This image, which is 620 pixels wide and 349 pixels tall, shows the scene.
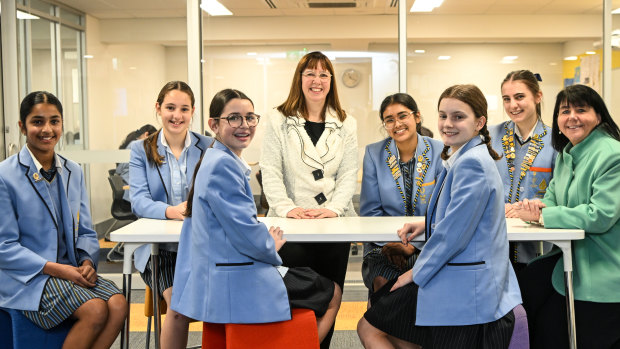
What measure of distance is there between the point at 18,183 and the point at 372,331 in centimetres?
174

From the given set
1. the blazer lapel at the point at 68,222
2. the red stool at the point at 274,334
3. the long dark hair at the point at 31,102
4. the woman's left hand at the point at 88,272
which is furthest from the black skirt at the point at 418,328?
the long dark hair at the point at 31,102

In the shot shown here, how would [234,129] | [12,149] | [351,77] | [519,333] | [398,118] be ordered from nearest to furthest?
[519,333] < [234,129] < [398,118] < [12,149] < [351,77]

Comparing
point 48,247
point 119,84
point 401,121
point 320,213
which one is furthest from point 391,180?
point 119,84

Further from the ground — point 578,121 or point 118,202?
point 578,121

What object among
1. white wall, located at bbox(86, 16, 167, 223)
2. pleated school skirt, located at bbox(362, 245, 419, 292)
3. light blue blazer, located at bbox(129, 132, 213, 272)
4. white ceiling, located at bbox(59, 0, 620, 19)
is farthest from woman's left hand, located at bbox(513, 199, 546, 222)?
white wall, located at bbox(86, 16, 167, 223)

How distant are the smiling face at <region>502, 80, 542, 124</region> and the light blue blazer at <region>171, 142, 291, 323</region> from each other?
175 cm

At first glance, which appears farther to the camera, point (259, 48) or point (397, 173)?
point (259, 48)

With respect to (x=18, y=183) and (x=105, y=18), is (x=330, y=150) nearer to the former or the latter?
(x=18, y=183)

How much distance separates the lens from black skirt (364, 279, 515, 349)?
2229mm

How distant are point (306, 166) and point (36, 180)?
1346 millimetres

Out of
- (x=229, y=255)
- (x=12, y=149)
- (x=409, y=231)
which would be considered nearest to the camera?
(x=229, y=255)

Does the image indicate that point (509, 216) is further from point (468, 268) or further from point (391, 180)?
point (468, 268)

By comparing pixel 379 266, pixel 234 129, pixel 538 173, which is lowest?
pixel 379 266

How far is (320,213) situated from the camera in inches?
119
